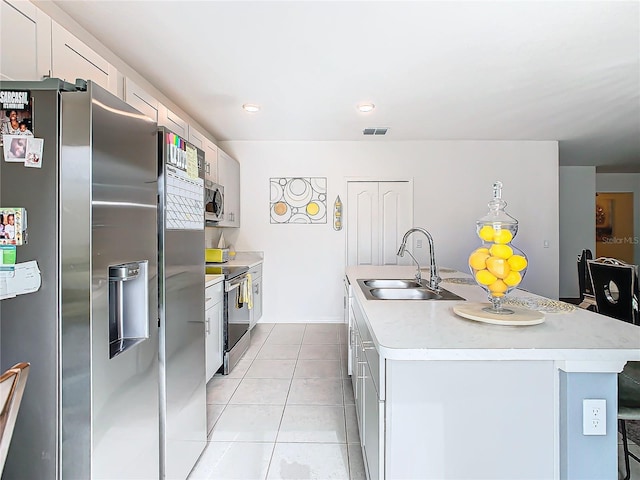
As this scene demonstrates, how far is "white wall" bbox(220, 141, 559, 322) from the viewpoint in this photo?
15.6 ft

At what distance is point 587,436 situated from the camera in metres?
1.08

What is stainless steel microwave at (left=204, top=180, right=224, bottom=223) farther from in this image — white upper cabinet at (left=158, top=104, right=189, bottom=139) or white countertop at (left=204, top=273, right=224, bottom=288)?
white countertop at (left=204, top=273, right=224, bottom=288)

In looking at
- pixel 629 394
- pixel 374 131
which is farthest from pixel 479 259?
pixel 374 131

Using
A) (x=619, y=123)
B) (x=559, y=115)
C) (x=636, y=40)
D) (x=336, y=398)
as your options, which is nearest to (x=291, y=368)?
(x=336, y=398)

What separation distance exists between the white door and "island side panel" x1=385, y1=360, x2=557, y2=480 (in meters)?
3.68

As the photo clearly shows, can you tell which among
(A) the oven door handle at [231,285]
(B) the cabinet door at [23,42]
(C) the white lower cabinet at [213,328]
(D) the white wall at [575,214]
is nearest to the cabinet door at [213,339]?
(C) the white lower cabinet at [213,328]

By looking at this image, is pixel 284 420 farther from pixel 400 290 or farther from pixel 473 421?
pixel 473 421

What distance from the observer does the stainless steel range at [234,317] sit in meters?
2.98

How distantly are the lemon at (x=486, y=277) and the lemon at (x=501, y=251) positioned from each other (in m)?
0.07

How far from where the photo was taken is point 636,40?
2258mm

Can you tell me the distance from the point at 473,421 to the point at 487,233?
0.67 metres

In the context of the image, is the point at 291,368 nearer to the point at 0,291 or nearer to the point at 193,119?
the point at 0,291

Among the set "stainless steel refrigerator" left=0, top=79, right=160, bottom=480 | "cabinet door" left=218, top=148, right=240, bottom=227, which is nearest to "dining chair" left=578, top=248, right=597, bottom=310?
"cabinet door" left=218, top=148, right=240, bottom=227

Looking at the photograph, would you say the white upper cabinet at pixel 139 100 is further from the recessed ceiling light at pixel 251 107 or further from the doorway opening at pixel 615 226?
the doorway opening at pixel 615 226
